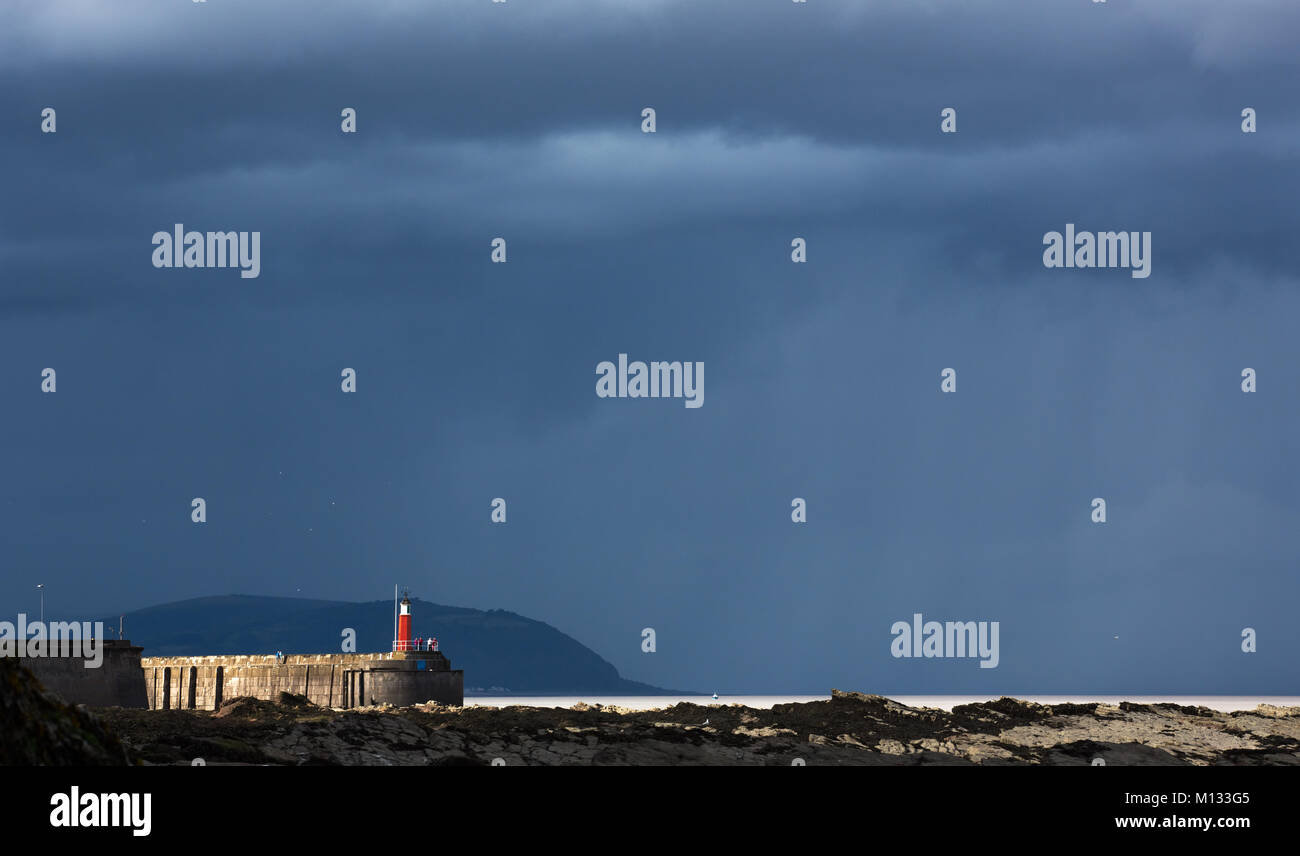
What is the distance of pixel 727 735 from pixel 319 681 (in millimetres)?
25170

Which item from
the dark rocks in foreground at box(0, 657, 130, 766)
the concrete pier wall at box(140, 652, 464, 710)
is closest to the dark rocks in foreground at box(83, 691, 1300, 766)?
the concrete pier wall at box(140, 652, 464, 710)

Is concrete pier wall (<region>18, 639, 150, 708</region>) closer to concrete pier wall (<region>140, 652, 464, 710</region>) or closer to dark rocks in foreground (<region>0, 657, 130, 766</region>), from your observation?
concrete pier wall (<region>140, 652, 464, 710</region>)

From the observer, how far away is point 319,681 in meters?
68.7

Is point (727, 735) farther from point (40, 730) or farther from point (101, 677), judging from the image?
point (40, 730)

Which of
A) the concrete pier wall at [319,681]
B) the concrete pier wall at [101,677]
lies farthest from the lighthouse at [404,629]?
the concrete pier wall at [101,677]

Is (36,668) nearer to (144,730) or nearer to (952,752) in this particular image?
(144,730)

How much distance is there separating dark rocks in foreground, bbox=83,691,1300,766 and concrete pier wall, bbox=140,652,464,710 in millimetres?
2841

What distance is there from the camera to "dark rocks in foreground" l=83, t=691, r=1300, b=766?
138 ft

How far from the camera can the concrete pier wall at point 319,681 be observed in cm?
6800

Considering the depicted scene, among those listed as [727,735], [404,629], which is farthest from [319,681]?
[727,735]
